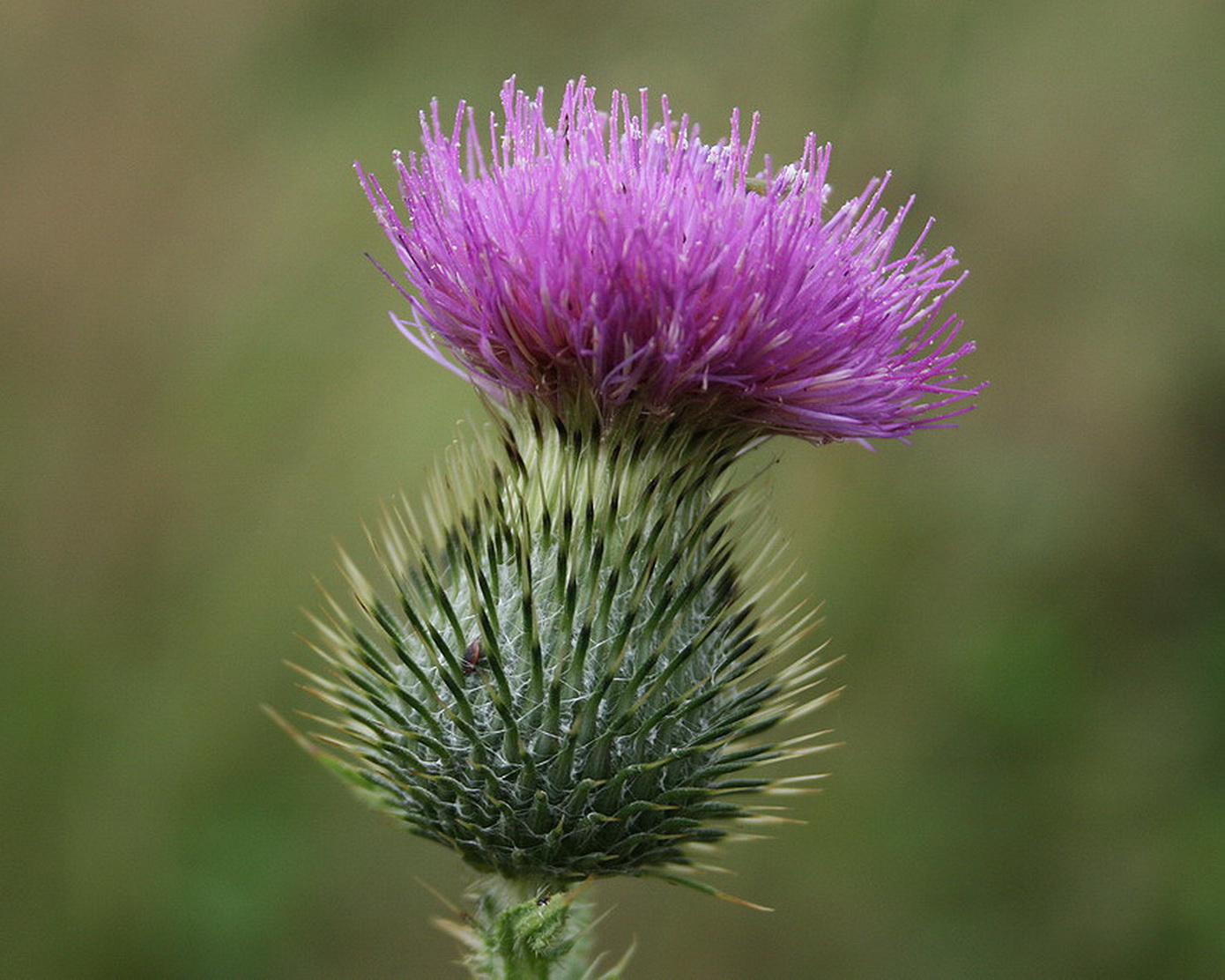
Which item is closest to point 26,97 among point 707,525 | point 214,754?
point 214,754

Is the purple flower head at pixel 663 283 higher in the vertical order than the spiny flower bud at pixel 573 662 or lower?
higher

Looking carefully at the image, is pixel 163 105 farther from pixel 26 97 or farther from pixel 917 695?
pixel 917 695

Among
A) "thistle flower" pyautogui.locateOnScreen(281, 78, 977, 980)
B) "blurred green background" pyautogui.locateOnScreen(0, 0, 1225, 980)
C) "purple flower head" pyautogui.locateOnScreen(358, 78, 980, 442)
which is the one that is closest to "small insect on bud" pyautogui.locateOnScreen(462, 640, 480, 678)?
"thistle flower" pyautogui.locateOnScreen(281, 78, 977, 980)

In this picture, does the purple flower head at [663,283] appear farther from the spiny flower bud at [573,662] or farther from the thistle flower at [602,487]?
the spiny flower bud at [573,662]

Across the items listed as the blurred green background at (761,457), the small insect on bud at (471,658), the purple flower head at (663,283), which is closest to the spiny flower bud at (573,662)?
the small insect on bud at (471,658)

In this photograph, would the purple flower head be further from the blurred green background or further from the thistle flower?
the blurred green background

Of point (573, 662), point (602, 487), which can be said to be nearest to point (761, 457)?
point (602, 487)

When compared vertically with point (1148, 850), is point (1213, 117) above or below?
above
